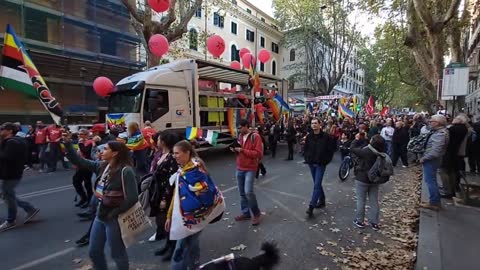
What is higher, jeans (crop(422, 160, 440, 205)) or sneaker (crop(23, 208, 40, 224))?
jeans (crop(422, 160, 440, 205))

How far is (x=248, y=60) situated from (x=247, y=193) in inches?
415

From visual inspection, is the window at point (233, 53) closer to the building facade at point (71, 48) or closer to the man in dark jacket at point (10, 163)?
the building facade at point (71, 48)

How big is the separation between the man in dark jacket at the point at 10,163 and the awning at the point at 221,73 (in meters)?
7.67

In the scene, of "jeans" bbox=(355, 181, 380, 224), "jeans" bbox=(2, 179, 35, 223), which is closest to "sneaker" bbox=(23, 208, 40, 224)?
"jeans" bbox=(2, 179, 35, 223)

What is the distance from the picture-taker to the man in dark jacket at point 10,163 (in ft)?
17.1

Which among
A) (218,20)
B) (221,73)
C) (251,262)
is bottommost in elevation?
(251,262)

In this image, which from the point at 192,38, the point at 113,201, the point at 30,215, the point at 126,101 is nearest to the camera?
the point at 113,201

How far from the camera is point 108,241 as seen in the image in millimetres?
3129

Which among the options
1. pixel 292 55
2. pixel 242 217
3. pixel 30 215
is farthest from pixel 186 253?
pixel 292 55

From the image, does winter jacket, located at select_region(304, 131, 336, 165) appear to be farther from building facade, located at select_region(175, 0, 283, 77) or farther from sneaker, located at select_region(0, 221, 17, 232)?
building facade, located at select_region(175, 0, 283, 77)

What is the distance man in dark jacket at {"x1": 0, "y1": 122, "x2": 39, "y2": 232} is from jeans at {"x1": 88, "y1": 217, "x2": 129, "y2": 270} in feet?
9.96

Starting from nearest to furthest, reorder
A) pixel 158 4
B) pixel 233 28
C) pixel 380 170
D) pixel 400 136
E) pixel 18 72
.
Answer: pixel 18 72, pixel 380 170, pixel 158 4, pixel 400 136, pixel 233 28

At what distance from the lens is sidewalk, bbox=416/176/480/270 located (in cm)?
404

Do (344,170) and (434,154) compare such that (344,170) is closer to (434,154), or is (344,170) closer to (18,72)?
(434,154)
